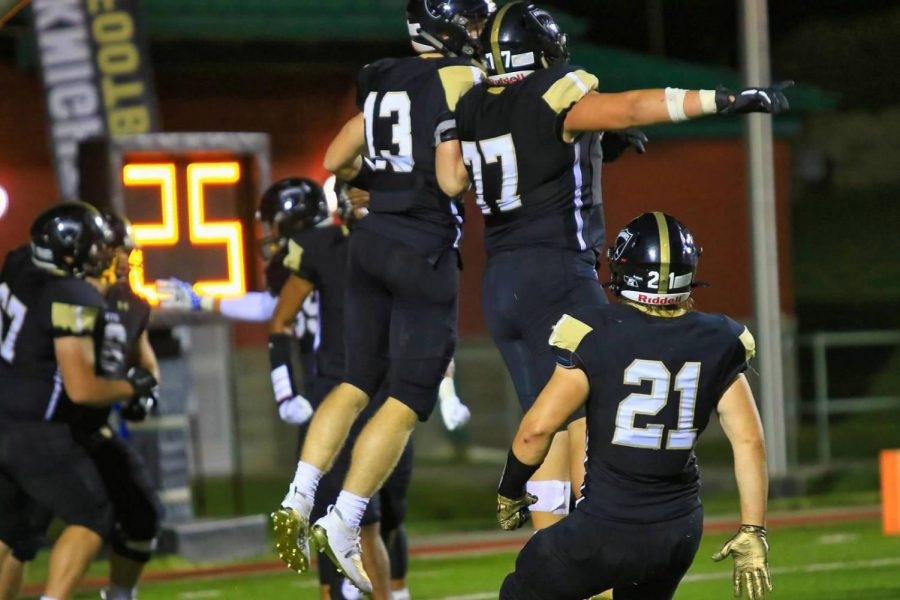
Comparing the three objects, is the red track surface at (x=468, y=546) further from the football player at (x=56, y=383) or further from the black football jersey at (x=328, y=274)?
the black football jersey at (x=328, y=274)

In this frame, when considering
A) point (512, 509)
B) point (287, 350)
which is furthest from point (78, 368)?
point (512, 509)

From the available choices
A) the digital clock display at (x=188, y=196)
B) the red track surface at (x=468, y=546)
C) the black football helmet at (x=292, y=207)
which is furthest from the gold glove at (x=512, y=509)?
the red track surface at (x=468, y=546)

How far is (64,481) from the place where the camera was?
7.45m

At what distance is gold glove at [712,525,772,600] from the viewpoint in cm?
530

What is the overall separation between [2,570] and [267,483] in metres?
9.46

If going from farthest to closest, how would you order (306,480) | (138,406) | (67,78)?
(67,78) < (138,406) < (306,480)

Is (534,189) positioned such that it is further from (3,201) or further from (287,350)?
(3,201)

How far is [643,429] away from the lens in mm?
5270

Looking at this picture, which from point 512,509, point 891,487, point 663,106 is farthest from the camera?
point 891,487

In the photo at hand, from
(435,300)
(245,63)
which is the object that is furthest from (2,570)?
(245,63)

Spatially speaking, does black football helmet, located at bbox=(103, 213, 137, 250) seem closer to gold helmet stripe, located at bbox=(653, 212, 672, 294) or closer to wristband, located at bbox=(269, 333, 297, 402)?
wristband, located at bbox=(269, 333, 297, 402)

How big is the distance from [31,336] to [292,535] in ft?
6.05

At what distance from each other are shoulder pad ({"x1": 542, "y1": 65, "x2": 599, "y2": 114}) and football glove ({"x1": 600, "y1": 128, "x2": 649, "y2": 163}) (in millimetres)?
571

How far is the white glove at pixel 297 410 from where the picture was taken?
26.8ft
